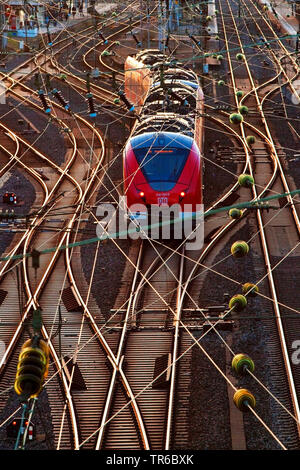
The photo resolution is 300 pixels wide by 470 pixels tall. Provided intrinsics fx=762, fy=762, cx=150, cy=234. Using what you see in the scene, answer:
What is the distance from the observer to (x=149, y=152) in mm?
20266

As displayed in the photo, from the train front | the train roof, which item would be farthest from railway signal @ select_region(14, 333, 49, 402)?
the train roof

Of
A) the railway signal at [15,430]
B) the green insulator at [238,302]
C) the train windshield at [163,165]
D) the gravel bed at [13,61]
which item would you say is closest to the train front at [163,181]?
the train windshield at [163,165]

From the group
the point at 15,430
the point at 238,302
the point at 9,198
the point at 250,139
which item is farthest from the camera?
the point at 250,139

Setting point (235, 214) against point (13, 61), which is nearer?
point (235, 214)

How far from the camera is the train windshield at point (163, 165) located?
65.1 ft

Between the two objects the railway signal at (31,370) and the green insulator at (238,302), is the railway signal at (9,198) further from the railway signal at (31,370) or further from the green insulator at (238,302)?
the railway signal at (31,370)

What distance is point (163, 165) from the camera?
2005 cm

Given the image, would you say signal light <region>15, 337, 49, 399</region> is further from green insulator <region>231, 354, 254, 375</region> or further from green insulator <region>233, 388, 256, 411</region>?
green insulator <region>231, 354, 254, 375</region>

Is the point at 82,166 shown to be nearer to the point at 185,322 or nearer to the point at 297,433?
the point at 185,322

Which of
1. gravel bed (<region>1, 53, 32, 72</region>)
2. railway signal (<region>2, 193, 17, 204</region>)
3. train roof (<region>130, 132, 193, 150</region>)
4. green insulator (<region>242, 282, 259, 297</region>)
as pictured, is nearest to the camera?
green insulator (<region>242, 282, 259, 297</region>)

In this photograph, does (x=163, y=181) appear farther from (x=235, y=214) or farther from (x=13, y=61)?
(x=13, y=61)

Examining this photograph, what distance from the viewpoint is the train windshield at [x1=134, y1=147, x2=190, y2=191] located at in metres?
19.8

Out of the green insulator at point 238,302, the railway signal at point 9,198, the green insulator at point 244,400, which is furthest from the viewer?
the railway signal at point 9,198

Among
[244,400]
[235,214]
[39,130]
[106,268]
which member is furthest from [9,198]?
[244,400]
